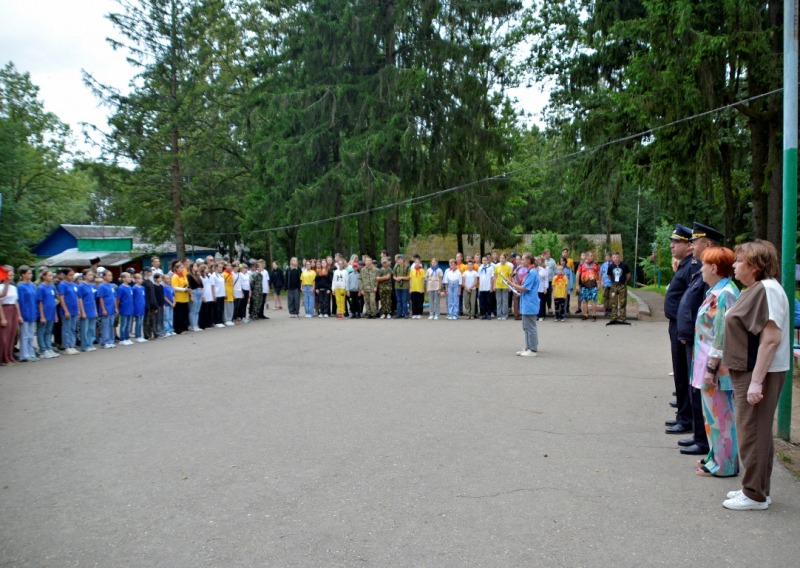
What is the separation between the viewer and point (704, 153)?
1789cm

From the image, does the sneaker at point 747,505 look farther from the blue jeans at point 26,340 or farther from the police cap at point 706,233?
the blue jeans at point 26,340

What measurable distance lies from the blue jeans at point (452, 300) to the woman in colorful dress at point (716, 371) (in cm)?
1649

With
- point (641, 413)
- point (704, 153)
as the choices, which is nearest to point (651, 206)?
point (704, 153)

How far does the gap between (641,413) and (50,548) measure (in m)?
6.27

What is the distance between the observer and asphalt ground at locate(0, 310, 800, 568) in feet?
13.9

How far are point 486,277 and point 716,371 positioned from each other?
16.3 meters

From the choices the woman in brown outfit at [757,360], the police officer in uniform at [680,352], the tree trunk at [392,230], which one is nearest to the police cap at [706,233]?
the police officer in uniform at [680,352]

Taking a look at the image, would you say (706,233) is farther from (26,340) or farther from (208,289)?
(208,289)

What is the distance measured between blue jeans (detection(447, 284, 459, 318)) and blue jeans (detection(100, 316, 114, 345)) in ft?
34.2

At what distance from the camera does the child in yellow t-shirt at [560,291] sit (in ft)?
67.4

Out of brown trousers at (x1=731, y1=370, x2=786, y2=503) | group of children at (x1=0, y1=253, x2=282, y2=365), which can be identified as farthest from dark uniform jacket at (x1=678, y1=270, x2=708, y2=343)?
group of children at (x1=0, y1=253, x2=282, y2=365)

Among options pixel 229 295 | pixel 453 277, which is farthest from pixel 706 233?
pixel 229 295

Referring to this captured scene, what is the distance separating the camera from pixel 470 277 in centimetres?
2208

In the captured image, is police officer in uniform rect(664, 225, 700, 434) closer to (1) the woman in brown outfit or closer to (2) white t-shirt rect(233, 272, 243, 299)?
(1) the woman in brown outfit
